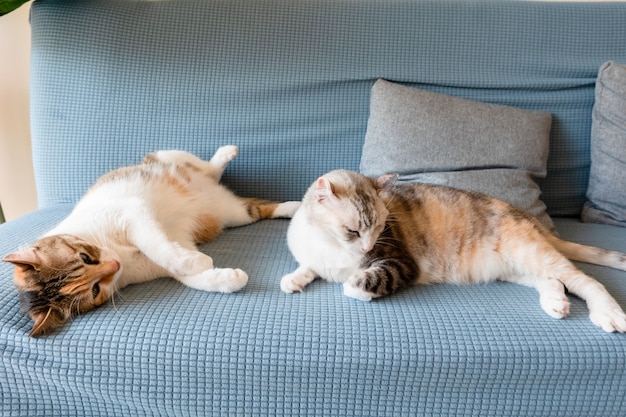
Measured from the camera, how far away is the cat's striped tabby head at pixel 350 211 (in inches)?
51.9

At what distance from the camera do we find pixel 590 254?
4.93 ft

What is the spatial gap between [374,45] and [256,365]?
54.1 inches

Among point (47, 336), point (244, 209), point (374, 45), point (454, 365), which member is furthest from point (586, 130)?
point (47, 336)

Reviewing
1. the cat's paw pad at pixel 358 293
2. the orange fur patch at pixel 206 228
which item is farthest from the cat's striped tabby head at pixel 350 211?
the orange fur patch at pixel 206 228

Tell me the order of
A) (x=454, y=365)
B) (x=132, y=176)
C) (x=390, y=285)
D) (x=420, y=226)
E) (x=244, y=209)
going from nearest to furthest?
(x=454, y=365)
(x=390, y=285)
(x=420, y=226)
(x=132, y=176)
(x=244, y=209)

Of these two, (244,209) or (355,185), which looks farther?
(244,209)

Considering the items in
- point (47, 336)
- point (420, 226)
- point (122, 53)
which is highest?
point (122, 53)

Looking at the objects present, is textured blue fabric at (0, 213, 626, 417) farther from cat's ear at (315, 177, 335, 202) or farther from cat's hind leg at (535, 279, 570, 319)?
cat's ear at (315, 177, 335, 202)

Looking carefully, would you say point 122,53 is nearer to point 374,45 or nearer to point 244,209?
point 244,209

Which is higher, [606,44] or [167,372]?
[606,44]

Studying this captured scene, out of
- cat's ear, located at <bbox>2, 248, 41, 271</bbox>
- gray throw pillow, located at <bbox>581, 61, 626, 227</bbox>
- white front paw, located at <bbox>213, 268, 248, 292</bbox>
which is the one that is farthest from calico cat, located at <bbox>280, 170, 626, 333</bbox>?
cat's ear, located at <bbox>2, 248, 41, 271</bbox>

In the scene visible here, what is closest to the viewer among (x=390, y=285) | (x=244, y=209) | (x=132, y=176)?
(x=390, y=285)

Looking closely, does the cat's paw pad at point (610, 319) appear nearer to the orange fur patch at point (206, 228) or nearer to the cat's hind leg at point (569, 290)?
the cat's hind leg at point (569, 290)

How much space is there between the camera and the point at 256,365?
112 centimetres
